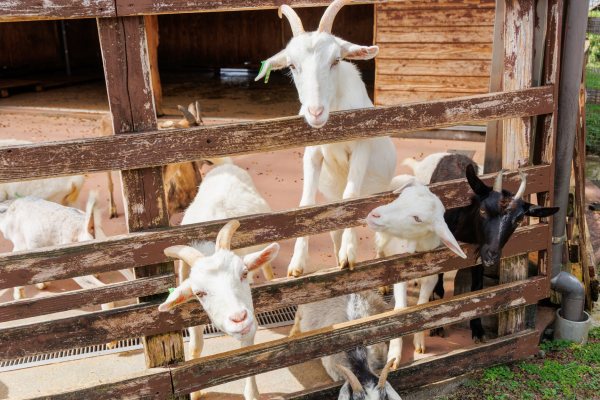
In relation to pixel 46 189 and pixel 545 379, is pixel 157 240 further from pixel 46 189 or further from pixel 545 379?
pixel 46 189

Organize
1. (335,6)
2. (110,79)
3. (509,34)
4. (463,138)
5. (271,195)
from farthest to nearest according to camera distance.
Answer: (463,138) < (271,195) < (509,34) < (335,6) < (110,79)

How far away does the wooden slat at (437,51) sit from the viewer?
8.92 m

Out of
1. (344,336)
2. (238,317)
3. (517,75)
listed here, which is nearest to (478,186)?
(517,75)

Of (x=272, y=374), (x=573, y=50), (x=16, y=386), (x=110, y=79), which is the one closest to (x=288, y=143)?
(x=110, y=79)

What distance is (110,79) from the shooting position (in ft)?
8.14

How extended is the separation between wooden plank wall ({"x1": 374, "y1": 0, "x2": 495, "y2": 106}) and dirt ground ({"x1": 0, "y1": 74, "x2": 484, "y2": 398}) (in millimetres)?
1081

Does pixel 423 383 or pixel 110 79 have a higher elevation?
pixel 110 79

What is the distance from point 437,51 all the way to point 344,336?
7.28m

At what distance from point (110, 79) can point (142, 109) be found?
0.20m

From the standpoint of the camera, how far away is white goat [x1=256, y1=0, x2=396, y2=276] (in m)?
2.68

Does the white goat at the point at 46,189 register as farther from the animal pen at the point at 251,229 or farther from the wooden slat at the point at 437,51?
the wooden slat at the point at 437,51

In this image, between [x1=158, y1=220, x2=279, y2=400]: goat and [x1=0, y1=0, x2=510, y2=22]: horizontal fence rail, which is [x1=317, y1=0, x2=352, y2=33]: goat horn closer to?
[x1=0, y1=0, x2=510, y2=22]: horizontal fence rail

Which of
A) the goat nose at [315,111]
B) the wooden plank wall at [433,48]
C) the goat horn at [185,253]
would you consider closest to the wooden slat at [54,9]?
the goat nose at [315,111]

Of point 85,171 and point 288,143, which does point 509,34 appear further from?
point 85,171
